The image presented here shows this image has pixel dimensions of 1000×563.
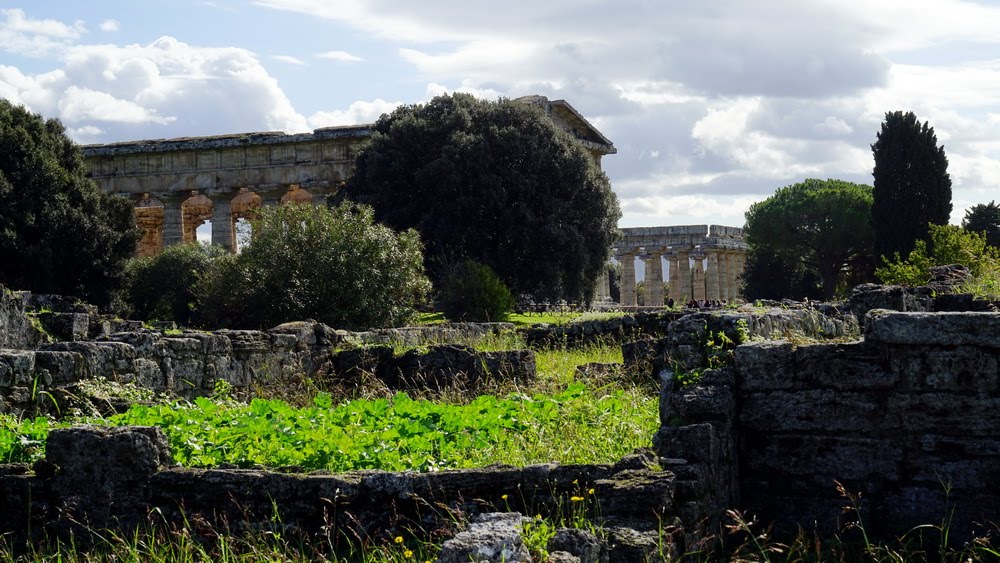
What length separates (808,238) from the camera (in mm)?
66375

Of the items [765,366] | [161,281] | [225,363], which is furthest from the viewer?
[161,281]

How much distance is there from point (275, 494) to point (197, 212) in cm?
5561

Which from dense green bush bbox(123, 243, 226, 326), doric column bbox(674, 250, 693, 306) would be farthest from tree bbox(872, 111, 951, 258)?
doric column bbox(674, 250, 693, 306)

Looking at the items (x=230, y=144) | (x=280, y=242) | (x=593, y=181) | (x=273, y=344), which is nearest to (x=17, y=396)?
(x=273, y=344)

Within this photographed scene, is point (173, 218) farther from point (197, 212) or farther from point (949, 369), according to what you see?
point (949, 369)

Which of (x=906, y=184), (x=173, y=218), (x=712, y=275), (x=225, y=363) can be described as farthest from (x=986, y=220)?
(x=225, y=363)

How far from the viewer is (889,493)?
8.34 metres

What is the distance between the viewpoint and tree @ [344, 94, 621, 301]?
127ft

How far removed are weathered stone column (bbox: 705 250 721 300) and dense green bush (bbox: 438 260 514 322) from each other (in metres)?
49.0

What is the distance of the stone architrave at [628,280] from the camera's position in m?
77.1

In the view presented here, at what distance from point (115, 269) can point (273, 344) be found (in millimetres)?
23597

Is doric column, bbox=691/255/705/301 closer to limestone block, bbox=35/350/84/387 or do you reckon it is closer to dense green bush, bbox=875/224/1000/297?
dense green bush, bbox=875/224/1000/297

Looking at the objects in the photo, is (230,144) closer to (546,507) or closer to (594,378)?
(594,378)

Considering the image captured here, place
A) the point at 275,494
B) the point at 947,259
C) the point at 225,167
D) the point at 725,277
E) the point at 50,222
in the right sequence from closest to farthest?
the point at 275,494, the point at 947,259, the point at 50,222, the point at 225,167, the point at 725,277
